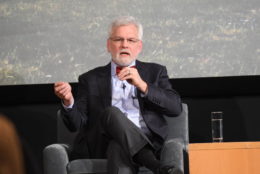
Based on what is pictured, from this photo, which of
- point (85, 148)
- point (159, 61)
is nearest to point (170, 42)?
point (159, 61)

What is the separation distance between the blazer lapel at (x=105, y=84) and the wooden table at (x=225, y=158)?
73 centimetres

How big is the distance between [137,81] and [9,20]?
1.77m

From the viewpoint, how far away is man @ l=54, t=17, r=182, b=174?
2531mm

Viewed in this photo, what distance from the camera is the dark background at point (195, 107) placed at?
148 inches

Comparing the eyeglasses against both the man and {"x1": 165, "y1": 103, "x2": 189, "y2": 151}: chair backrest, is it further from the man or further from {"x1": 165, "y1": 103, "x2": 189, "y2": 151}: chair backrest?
{"x1": 165, "y1": 103, "x2": 189, "y2": 151}: chair backrest

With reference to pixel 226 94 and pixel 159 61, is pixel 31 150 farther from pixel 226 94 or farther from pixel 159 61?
pixel 226 94

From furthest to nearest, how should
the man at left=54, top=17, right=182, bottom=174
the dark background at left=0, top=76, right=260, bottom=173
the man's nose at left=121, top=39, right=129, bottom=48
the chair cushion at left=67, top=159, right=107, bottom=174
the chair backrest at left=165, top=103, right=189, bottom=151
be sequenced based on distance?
the dark background at left=0, top=76, right=260, bottom=173
the chair backrest at left=165, top=103, right=189, bottom=151
the man's nose at left=121, top=39, right=129, bottom=48
the chair cushion at left=67, top=159, right=107, bottom=174
the man at left=54, top=17, right=182, bottom=174

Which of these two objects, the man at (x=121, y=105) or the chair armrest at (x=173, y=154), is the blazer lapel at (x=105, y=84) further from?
the chair armrest at (x=173, y=154)

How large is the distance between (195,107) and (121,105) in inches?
37.8

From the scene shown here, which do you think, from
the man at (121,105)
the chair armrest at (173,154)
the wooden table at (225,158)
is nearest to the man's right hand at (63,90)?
the man at (121,105)

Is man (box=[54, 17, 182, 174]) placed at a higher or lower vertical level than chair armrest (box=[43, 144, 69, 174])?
higher

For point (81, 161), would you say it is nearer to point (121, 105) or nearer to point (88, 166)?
point (88, 166)

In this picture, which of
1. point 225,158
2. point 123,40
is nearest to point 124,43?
point 123,40

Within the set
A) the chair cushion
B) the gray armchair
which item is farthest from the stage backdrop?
the chair cushion
